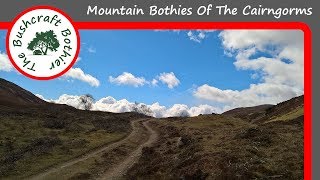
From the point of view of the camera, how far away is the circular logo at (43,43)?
68.5 ft

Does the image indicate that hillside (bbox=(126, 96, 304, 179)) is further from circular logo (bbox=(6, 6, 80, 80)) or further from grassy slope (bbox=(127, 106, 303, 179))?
circular logo (bbox=(6, 6, 80, 80))

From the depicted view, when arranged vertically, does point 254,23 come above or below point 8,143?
above

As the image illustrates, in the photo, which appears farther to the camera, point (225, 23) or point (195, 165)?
point (195, 165)

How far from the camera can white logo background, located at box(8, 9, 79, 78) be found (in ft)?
68.7

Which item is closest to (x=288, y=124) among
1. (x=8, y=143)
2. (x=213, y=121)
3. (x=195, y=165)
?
(x=195, y=165)

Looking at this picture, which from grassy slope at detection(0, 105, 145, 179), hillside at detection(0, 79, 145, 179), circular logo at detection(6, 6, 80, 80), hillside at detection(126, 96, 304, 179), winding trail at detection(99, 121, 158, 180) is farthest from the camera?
grassy slope at detection(0, 105, 145, 179)

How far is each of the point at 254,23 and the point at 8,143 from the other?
153ft

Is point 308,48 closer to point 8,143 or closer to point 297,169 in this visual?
point 297,169

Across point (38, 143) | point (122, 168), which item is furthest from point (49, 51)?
point (38, 143)

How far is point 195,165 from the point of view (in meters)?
34.6

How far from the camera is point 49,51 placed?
69.9ft

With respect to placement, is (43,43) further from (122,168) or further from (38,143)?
(38,143)

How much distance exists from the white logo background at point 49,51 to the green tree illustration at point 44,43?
5.7 inches

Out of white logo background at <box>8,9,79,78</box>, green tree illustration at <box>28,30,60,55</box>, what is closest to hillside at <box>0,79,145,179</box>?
white logo background at <box>8,9,79,78</box>
